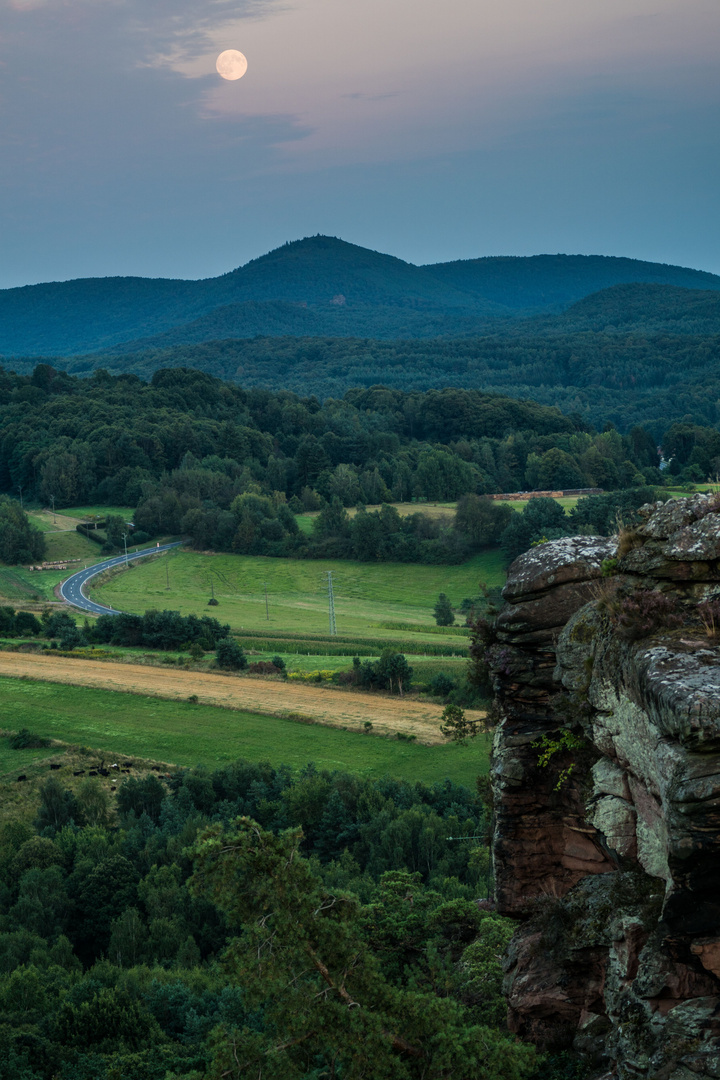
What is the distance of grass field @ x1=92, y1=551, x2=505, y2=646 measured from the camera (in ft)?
288

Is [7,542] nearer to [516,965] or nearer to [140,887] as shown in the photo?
[140,887]

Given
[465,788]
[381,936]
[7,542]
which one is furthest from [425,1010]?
[7,542]

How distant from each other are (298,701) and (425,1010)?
45215 mm

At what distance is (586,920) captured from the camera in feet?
42.7

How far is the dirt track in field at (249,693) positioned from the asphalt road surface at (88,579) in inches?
681

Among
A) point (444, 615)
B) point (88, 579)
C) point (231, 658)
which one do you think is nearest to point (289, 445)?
point (88, 579)

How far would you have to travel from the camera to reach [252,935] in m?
12.0

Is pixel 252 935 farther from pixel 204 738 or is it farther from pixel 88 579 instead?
pixel 88 579

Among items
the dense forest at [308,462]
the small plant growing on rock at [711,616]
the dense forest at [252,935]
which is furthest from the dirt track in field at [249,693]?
the dense forest at [308,462]

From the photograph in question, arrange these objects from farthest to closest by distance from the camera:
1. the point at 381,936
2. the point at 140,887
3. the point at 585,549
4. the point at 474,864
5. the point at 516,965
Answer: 1. the point at 140,887
2. the point at 474,864
3. the point at 381,936
4. the point at 585,549
5. the point at 516,965

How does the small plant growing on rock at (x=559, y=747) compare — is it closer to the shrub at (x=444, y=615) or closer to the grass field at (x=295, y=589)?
the grass field at (x=295, y=589)

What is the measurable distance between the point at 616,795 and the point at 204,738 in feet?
135

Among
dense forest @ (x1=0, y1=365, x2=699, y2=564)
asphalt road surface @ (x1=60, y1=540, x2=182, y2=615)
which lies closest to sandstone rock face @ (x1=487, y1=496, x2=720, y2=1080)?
asphalt road surface @ (x1=60, y1=540, x2=182, y2=615)

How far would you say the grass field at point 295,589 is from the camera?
87.9 meters
